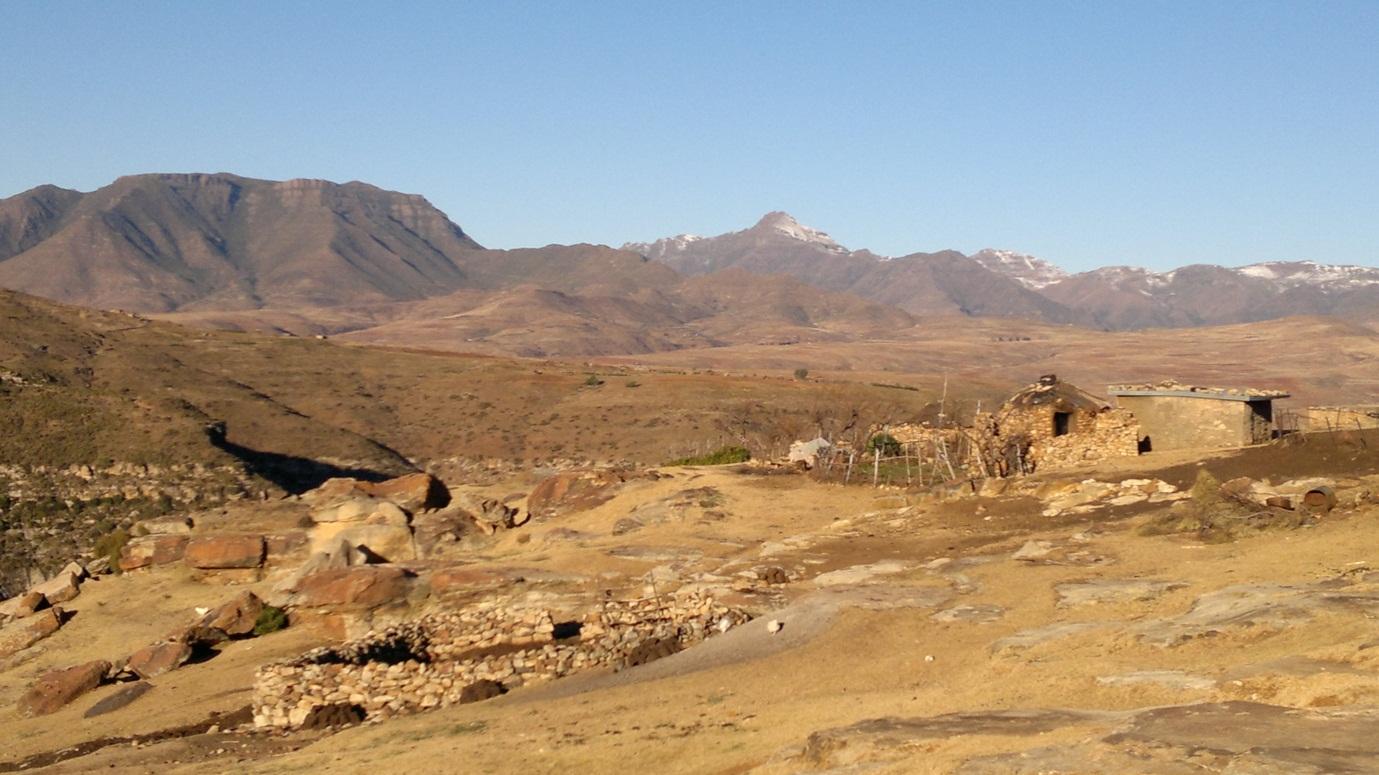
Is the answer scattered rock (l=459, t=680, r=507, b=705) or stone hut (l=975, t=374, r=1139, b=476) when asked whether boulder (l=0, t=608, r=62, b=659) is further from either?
stone hut (l=975, t=374, r=1139, b=476)

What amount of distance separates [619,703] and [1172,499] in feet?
41.4

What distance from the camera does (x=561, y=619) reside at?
19.9 m

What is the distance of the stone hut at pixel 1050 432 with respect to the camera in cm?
2997

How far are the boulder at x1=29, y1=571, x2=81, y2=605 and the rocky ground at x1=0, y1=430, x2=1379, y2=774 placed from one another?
0.32 metres

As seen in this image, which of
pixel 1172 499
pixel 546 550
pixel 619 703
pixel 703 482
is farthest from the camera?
pixel 703 482

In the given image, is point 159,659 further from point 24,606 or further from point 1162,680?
point 1162,680

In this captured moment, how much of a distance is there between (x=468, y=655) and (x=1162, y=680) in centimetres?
979

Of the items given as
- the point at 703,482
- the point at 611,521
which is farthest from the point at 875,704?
the point at 703,482

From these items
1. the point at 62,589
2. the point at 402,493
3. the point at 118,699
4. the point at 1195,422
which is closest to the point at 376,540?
the point at 402,493

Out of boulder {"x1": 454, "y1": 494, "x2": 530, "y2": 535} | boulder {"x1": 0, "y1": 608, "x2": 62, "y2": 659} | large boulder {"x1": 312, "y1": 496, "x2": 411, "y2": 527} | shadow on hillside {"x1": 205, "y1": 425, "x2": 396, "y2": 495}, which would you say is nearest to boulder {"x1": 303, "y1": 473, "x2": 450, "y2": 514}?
large boulder {"x1": 312, "y1": 496, "x2": 411, "y2": 527}

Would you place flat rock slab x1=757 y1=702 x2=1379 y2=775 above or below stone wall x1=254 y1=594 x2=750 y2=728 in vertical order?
above

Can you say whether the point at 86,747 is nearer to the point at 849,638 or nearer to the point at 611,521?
the point at 849,638

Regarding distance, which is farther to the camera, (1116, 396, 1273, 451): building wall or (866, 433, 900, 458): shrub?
(866, 433, 900, 458): shrub

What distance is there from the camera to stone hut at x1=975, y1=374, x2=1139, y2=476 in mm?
29969
